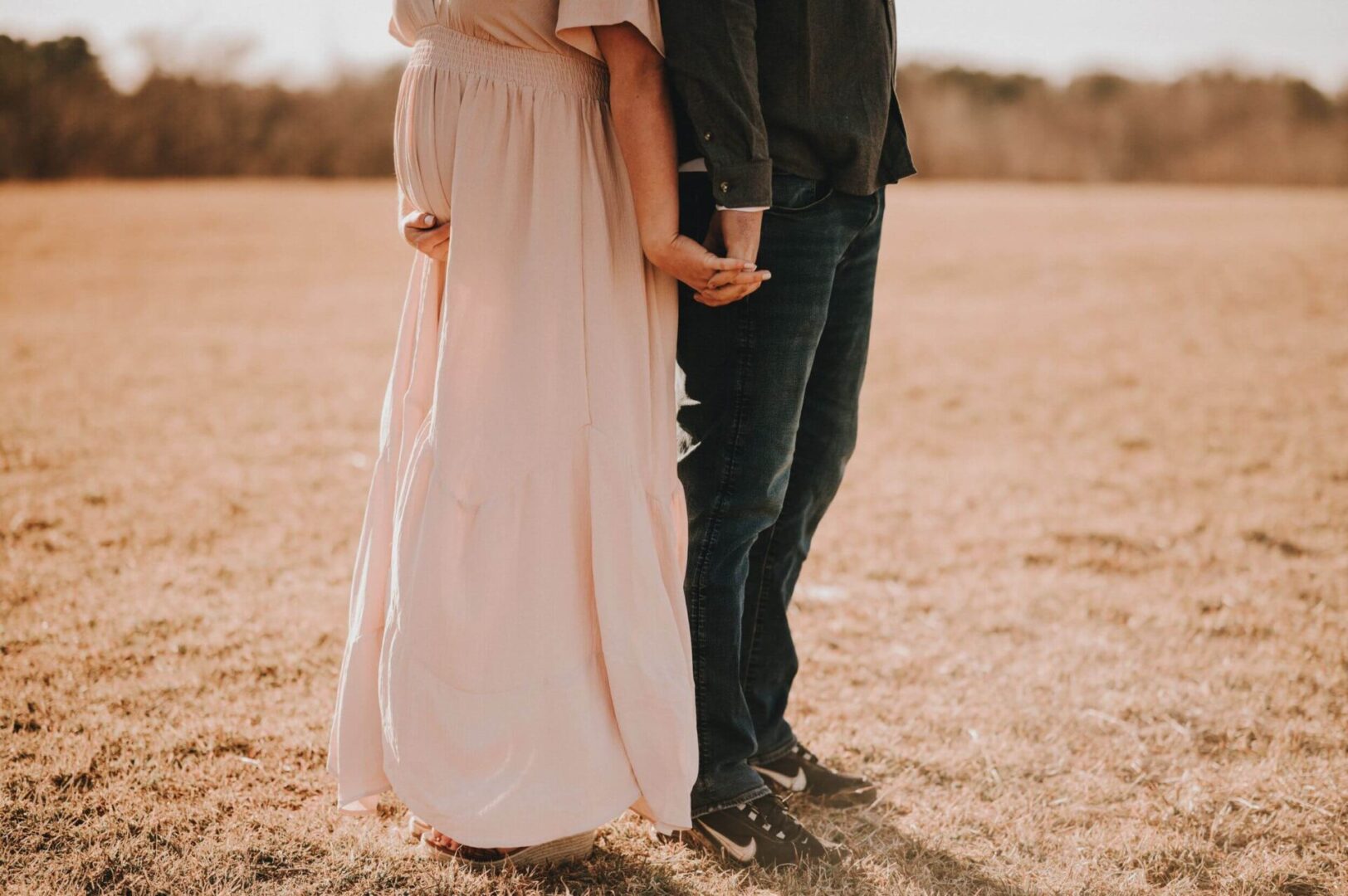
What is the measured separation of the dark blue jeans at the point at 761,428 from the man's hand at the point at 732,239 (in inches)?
2.4

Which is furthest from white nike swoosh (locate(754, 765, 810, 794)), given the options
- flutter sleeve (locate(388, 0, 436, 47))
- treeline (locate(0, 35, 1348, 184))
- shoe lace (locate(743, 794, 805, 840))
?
treeline (locate(0, 35, 1348, 184))

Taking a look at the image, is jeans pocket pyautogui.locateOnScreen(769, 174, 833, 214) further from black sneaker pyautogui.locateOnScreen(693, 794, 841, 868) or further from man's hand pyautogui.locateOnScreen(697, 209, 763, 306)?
black sneaker pyautogui.locateOnScreen(693, 794, 841, 868)

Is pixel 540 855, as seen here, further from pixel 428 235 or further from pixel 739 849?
pixel 428 235

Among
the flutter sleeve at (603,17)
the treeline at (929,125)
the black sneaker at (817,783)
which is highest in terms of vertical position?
the treeline at (929,125)

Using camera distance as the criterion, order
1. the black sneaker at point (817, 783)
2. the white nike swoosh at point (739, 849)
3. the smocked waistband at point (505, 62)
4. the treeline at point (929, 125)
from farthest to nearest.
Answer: the treeline at point (929, 125), the black sneaker at point (817, 783), the white nike swoosh at point (739, 849), the smocked waistband at point (505, 62)

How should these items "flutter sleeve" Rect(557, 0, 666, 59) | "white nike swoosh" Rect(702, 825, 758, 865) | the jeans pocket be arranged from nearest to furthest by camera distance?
1. "flutter sleeve" Rect(557, 0, 666, 59)
2. the jeans pocket
3. "white nike swoosh" Rect(702, 825, 758, 865)

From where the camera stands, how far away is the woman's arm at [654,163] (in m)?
1.59

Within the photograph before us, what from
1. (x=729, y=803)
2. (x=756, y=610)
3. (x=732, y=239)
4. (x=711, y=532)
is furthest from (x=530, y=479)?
(x=729, y=803)

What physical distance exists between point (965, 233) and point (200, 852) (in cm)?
1283

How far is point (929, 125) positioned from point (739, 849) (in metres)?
24.2

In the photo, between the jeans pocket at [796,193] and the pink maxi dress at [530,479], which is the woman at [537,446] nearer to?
the pink maxi dress at [530,479]

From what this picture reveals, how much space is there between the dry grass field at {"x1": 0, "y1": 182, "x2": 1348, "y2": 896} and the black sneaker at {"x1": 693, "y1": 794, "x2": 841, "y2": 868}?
5 cm

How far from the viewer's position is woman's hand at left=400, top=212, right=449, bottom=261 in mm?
1728

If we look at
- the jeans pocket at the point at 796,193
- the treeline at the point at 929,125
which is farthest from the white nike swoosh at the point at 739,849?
the treeline at the point at 929,125
